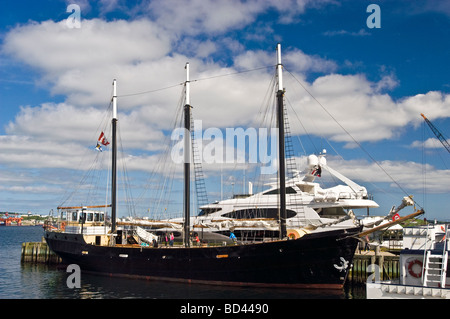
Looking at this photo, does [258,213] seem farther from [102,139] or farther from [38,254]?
[38,254]

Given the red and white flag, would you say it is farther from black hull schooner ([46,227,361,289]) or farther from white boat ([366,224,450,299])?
white boat ([366,224,450,299])

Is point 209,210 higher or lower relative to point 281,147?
lower

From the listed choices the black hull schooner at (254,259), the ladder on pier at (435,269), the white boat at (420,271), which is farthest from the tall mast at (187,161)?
the ladder on pier at (435,269)

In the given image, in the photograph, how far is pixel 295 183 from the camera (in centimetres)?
4131

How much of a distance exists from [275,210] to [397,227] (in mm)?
11108

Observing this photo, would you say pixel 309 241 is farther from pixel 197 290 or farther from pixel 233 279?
pixel 197 290

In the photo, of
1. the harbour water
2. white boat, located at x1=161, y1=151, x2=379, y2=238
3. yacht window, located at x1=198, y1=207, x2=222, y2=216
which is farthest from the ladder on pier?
yacht window, located at x1=198, y1=207, x2=222, y2=216

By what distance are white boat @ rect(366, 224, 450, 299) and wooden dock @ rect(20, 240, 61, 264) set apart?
37.7m

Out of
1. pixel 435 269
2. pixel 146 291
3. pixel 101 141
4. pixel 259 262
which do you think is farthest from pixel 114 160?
pixel 435 269

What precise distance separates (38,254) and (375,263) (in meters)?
35.9

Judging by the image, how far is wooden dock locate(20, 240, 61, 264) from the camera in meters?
46.5

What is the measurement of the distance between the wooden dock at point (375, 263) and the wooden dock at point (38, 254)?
105ft

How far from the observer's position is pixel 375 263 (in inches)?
1190
